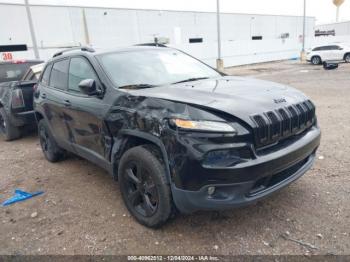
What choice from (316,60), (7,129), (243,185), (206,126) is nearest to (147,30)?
(316,60)

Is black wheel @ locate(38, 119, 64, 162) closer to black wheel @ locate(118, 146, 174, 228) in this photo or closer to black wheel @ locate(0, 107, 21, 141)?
black wheel @ locate(0, 107, 21, 141)

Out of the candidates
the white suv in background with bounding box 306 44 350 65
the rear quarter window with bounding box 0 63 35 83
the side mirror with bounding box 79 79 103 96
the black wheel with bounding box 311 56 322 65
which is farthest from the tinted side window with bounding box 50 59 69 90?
the black wheel with bounding box 311 56 322 65

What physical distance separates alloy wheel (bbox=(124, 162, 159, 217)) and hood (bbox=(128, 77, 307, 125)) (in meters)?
0.74

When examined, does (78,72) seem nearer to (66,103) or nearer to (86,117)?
(66,103)

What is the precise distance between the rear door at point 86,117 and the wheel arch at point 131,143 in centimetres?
17

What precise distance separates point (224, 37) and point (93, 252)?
3640 cm

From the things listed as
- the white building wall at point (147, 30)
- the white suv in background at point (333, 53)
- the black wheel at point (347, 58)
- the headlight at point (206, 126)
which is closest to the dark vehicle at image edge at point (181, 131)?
the headlight at point (206, 126)

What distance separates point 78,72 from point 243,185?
2550 millimetres

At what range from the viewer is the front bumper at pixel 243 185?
2391 millimetres

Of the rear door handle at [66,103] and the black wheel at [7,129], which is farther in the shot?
the black wheel at [7,129]

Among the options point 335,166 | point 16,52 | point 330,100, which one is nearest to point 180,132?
point 335,166

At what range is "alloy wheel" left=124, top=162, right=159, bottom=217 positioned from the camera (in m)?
2.88

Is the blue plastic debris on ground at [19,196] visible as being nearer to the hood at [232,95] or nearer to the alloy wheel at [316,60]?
the hood at [232,95]

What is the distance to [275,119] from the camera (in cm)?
257
